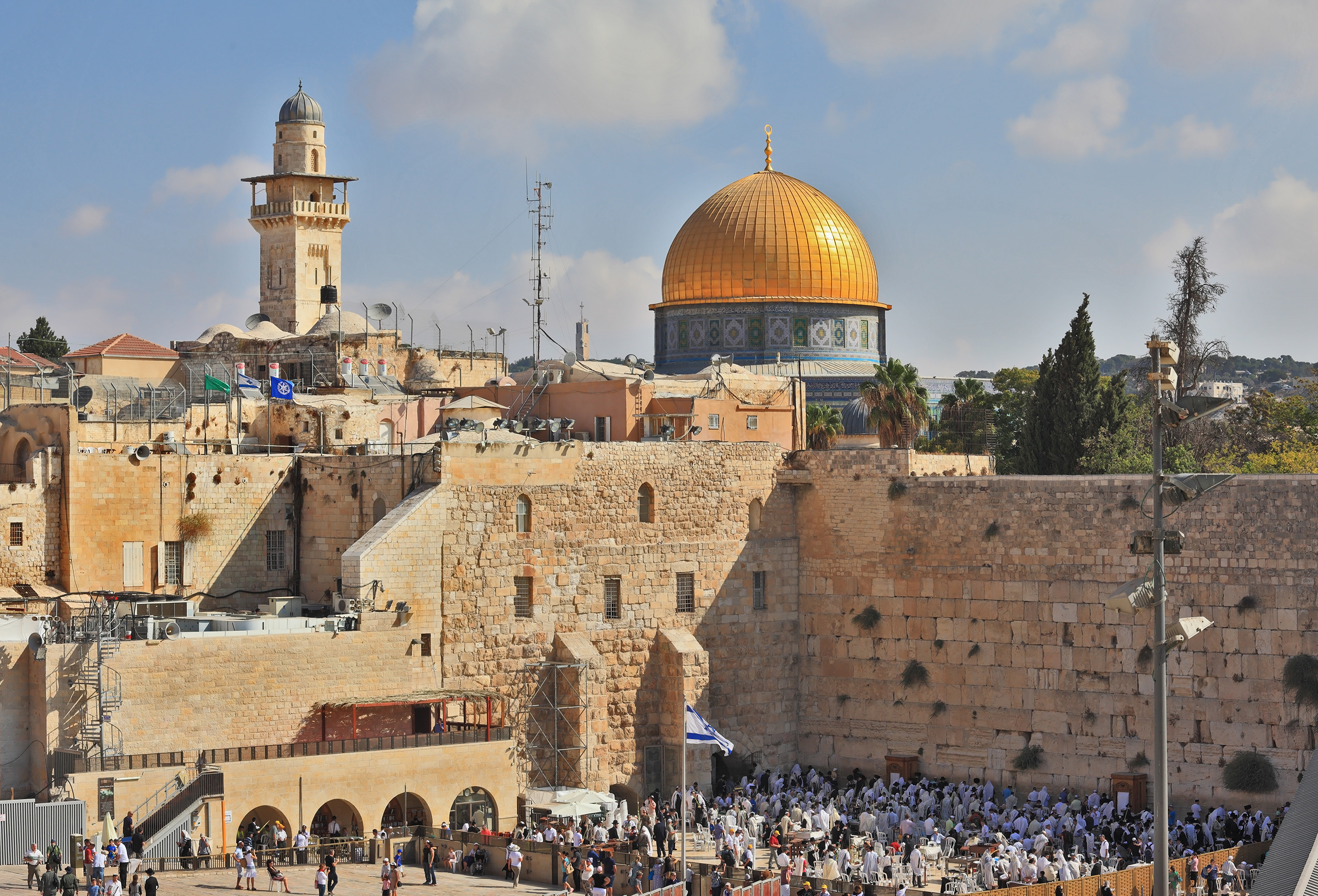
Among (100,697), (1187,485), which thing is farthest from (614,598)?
(1187,485)

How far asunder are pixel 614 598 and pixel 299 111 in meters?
23.7

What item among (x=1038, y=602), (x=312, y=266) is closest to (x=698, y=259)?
(x=312, y=266)

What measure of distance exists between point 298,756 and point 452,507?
5.12 meters

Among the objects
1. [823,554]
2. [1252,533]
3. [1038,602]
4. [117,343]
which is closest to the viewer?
[1252,533]

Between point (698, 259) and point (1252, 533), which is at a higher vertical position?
point (698, 259)

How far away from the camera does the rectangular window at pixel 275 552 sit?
3041 cm

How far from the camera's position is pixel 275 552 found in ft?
100

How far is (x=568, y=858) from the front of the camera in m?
23.8

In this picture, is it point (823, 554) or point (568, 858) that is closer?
point (568, 858)

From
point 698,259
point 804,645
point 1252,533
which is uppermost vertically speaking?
point 698,259

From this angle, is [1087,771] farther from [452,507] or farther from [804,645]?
[452,507]

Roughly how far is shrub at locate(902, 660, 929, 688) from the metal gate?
13.9m

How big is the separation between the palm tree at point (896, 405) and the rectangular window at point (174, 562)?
50.4 ft

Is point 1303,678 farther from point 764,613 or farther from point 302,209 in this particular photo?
point 302,209
